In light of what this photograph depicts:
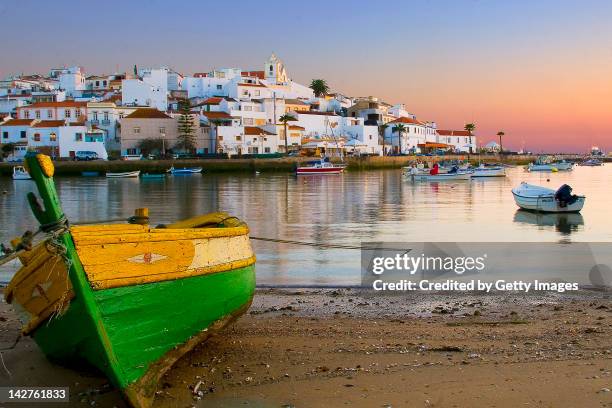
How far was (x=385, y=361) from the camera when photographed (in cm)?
639

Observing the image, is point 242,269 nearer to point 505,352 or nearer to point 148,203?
point 505,352

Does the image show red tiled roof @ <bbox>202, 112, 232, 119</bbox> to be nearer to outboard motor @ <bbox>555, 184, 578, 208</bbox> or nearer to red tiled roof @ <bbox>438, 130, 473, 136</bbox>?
red tiled roof @ <bbox>438, 130, 473, 136</bbox>

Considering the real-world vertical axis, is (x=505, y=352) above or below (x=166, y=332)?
below

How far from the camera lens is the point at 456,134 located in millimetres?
129125

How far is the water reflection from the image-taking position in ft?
66.1

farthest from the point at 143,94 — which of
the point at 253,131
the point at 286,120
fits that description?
the point at 286,120

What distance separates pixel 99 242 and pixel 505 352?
4008 mm

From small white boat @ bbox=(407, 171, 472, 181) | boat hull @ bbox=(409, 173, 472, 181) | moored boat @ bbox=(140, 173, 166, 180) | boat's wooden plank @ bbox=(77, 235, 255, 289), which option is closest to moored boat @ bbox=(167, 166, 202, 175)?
moored boat @ bbox=(140, 173, 166, 180)

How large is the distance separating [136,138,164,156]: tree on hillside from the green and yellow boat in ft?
250

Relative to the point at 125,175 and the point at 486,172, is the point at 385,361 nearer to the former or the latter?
the point at 486,172

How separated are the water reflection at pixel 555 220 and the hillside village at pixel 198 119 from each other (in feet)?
192

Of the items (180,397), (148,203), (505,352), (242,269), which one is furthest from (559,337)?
(148,203)

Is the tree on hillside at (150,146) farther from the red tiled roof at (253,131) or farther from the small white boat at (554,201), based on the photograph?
the small white boat at (554,201)

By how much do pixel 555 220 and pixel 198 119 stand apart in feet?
214
